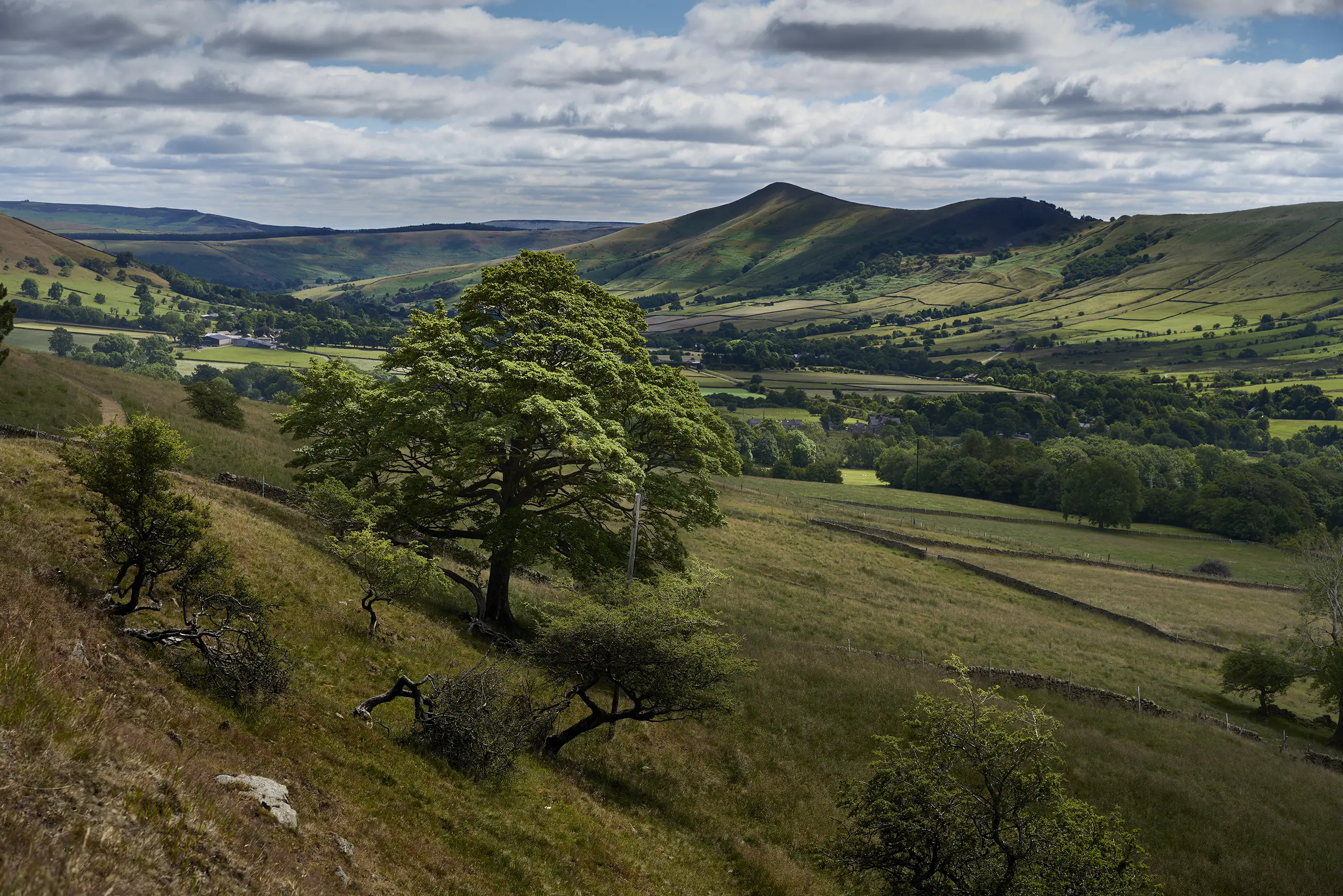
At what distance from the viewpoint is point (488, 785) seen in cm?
1988

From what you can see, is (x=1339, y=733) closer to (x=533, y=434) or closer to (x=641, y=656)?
(x=641, y=656)

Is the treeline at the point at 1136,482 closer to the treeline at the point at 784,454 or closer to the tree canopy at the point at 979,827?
the treeline at the point at 784,454

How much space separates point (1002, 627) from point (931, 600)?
247 inches

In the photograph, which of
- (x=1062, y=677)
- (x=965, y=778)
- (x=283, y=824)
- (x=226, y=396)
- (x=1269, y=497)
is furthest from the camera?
(x=1269, y=497)

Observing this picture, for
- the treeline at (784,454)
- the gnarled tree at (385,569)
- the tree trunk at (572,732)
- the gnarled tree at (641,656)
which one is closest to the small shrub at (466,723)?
the gnarled tree at (641,656)

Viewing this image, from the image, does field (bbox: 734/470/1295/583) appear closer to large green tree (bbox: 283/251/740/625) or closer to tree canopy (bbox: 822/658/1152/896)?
large green tree (bbox: 283/251/740/625)

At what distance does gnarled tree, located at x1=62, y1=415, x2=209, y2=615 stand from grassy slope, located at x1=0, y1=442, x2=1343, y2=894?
1839mm

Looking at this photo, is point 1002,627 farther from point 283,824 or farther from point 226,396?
point 226,396

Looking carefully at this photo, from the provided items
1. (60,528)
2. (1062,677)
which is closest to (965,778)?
(1062,677)

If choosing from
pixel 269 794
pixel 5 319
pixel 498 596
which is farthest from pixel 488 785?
pixel 5 319

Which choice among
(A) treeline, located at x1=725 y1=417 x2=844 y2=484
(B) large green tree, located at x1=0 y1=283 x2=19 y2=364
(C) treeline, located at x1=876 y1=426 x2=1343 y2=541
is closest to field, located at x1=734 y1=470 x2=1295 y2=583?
(C) treeline, located at x1=876 y1=426 x2=1343 y2=541

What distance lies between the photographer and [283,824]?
13125 mm

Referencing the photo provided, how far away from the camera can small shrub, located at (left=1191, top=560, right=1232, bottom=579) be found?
9156 centimetres

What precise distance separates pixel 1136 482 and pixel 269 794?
400ft
